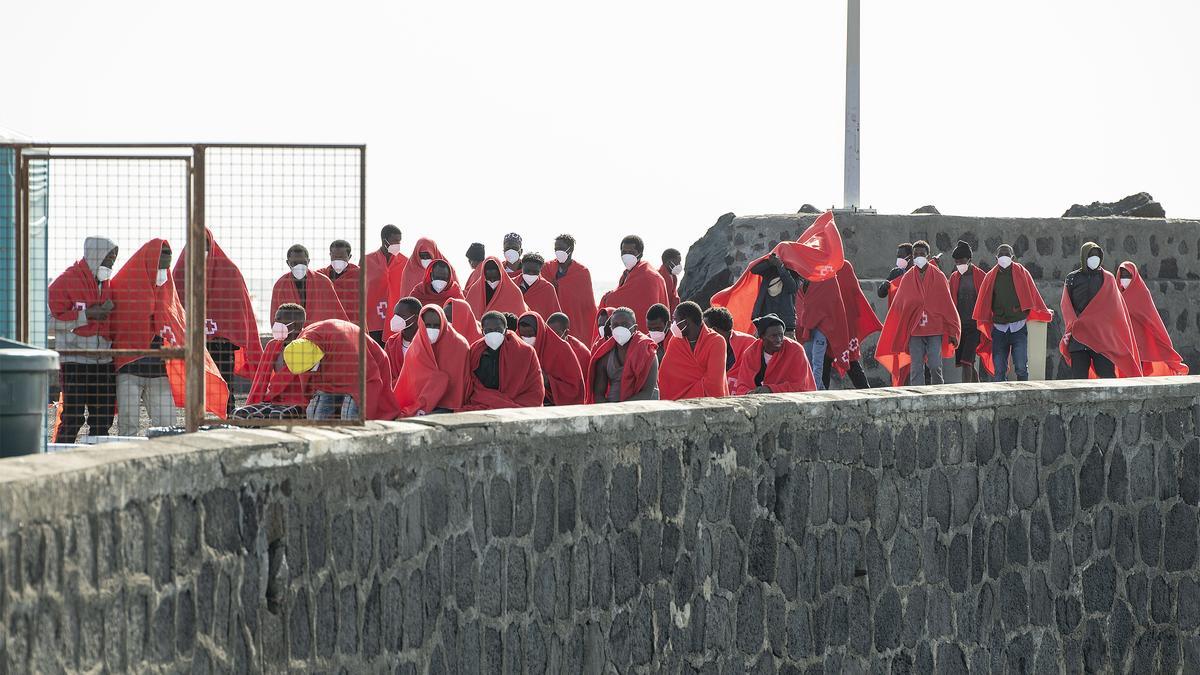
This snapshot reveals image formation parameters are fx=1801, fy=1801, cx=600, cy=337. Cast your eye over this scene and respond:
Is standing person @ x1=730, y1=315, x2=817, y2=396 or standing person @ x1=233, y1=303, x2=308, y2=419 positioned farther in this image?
standing person @ x1=730, y1=315, x2=817, y2=396

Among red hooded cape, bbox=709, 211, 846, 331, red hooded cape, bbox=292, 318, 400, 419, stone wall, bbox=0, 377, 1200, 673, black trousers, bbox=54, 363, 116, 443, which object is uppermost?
red hooded cape, bbox=709, 211, 846, 331

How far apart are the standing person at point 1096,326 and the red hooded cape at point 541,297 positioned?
4227mm

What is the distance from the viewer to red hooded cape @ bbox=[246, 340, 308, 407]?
8.41 metres

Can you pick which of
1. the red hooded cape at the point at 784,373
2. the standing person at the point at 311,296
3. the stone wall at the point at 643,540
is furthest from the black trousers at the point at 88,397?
the red hooded cape at the point at 784,373

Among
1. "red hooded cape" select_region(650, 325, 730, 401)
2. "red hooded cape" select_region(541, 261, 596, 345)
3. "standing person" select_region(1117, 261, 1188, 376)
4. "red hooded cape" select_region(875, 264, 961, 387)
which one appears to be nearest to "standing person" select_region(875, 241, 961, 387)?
"red hooded cape" select_region(875, 264, 961, 387)

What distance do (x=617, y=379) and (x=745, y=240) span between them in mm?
6989

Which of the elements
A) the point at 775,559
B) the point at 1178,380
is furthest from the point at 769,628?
the point at 1178,380

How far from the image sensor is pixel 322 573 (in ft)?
17.5

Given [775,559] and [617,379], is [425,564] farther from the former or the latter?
[617,379]

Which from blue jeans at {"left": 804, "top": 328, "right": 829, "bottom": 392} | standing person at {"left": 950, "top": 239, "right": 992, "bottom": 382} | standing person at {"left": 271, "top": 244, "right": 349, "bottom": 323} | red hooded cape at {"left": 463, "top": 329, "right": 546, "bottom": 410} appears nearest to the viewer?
standing person at {"left": 271, "top": 244, "right": 349, "bottom": 323}

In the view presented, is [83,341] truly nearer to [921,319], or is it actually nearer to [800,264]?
[800,264]

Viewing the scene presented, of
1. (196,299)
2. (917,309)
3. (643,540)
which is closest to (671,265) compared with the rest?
(917,309)

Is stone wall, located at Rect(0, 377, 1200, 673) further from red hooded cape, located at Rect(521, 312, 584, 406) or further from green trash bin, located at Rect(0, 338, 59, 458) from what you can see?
red hooded cape, located at Rect(521, 312, 584, 406)

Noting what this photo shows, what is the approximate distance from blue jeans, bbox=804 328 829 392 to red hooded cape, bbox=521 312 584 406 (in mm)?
4062
